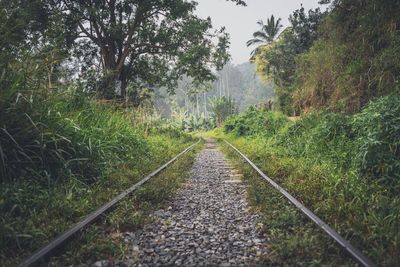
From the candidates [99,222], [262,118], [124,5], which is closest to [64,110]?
[99,222]

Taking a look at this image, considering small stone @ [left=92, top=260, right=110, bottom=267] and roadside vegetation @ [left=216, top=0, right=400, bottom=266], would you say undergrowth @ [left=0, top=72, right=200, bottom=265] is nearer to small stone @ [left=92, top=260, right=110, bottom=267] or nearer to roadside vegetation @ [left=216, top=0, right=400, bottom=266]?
small stone @ [left=92, top=260, right=110, bottom=267]

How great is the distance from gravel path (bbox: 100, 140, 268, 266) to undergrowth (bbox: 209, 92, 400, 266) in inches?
8.6

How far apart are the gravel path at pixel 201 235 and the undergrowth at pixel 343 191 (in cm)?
22

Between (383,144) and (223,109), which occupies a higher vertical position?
(223,109)

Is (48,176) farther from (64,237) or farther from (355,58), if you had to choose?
(355,58)

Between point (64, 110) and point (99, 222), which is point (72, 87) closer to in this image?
point (64, 110)

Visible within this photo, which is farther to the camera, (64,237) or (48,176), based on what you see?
(48,176)

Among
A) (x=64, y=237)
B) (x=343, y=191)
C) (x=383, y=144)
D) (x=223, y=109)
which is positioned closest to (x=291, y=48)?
(x=223, y=109)

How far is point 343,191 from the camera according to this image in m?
2.58

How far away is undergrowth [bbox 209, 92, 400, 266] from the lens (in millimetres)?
1731

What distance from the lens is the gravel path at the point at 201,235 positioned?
1796 mm

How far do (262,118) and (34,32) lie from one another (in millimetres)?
11390

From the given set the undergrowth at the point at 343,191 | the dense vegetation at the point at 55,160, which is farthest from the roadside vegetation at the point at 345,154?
the dense vegetation at the point at 55,160

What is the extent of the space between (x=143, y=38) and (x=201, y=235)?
1074 cm
